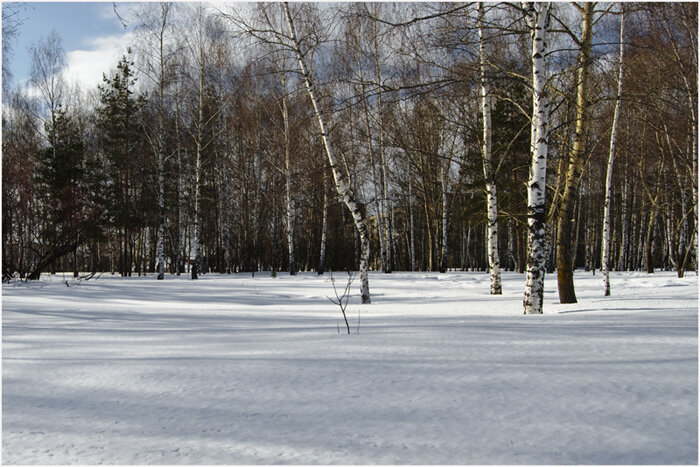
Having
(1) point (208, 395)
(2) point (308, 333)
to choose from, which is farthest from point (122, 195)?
(1) point (208, 395)

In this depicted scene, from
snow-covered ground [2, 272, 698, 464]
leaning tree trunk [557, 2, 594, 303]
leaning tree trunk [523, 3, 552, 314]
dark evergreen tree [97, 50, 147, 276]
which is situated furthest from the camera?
dark evergreen tree [97, 50, 147, 276]

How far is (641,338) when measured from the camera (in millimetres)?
3971

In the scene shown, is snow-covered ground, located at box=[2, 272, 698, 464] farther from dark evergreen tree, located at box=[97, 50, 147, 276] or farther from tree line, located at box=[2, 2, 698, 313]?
dark evergreen tree, located at box=[97, 50, 147, 276]

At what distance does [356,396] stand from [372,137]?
827cm

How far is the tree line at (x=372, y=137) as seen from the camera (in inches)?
334

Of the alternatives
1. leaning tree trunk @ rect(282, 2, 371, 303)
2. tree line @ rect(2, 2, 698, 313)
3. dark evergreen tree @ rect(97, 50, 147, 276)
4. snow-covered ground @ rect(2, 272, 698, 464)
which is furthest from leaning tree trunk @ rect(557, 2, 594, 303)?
dark evergreen tree @ rect(97, 50, 147, 276)

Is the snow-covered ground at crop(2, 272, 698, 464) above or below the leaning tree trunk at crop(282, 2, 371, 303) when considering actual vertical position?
below

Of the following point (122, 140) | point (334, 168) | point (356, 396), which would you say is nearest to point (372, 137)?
point (334, 168)

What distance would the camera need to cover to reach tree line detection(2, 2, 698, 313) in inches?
334

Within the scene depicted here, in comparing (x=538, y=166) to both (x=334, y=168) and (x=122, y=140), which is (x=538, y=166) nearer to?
(x=334, y=168)

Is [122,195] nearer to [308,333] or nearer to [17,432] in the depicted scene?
[308,333]

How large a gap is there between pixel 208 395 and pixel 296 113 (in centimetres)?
1905

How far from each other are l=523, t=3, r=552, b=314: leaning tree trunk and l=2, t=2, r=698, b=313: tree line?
0.09 feet

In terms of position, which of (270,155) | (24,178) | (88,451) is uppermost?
(270,155)
